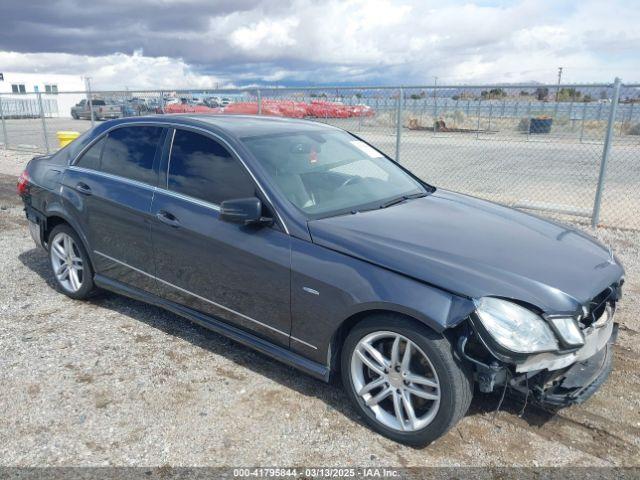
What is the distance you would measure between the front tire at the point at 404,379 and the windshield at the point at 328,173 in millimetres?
847

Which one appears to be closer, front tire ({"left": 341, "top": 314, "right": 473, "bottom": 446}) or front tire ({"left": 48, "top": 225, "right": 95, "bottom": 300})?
front tire ({"left": 341, "top": 314, "right": 473, "bottom": 446})

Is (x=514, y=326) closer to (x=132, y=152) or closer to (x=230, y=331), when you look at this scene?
(x=230, y=331)

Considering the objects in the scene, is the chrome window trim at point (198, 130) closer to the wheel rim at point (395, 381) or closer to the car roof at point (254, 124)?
the car roof at point (254, 124)

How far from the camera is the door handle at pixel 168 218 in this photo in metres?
3.59

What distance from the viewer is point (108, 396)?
10.7 feet

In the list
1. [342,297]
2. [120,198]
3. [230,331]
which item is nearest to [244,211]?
[342,297]

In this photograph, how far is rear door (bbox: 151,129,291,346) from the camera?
3.16 m

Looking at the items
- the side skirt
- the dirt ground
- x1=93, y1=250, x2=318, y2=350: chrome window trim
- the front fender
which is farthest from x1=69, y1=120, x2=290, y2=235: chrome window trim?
the dirt ground

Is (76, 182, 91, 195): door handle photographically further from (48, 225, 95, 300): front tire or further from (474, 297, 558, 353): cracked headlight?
(474, 297, 558, 353): cracked headlight

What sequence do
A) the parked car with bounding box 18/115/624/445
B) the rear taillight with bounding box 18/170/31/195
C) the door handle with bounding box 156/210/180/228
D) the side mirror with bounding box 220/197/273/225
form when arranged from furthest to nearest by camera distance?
the rear taillight with bounding box 18/170/31/195 → the door handle with bounding box 156/210/180/228 → the side mirror with bounding box 220/197/273/225 → the parked car with bounding box 18/115/624/445

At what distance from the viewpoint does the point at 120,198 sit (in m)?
3.97

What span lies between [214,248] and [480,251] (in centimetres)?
165

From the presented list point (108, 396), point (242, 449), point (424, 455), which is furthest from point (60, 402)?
point (424, 455)

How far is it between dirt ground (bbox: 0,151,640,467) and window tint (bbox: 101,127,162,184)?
4.05 ft
